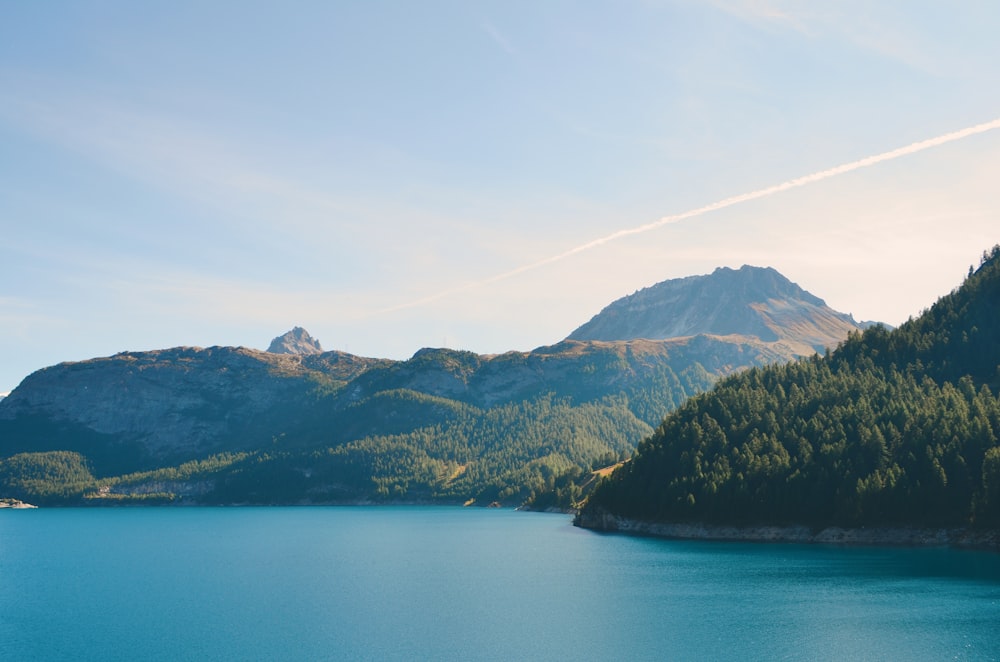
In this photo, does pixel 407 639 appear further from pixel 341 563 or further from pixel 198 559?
pixel 198 559

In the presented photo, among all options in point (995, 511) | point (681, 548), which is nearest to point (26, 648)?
point (681, 548)

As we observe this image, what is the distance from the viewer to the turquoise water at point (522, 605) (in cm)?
8188

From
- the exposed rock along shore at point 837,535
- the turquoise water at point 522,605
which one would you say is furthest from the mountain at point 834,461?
the turquoise water at point 522,605

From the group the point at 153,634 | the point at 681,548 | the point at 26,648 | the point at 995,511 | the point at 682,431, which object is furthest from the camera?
the point at 682,431

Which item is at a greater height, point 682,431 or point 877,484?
point 682,431

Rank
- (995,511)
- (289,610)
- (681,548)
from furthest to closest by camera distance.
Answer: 1. (681,548)
2. (995,511)
3. (289,610)

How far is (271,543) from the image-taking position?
19450cm

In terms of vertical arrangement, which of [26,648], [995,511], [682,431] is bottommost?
[26,648]

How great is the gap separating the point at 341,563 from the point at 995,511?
110259 millimetres

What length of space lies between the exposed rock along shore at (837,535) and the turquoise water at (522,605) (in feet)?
12.0

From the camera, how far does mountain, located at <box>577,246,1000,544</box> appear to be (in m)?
142

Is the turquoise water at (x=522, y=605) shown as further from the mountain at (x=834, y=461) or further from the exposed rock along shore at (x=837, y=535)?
the mountain at (x=834, y=461)

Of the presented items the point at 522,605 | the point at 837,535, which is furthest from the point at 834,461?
the point at 522,605

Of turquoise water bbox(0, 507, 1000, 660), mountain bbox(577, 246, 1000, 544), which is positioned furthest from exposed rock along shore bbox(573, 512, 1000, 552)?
turquoise water bbox(0, 507, 1000, 660)
